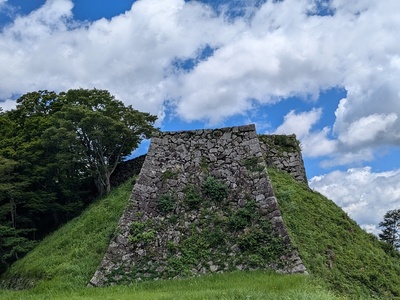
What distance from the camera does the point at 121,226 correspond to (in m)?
15.3

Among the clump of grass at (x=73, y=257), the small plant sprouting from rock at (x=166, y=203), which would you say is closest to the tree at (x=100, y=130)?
the clump of grass at (x=73, y=257)

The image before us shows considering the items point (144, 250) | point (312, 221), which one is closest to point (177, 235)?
point (144, 250)

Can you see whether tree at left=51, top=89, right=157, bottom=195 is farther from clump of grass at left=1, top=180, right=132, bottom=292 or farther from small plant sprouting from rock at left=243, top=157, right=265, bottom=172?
small plant sprouting from rock at left=243, top=157, right=265, bottom=172

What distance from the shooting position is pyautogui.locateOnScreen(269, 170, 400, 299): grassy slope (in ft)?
42.3

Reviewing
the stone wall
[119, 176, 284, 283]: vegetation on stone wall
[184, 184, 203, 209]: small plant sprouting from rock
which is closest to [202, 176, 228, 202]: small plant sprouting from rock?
[119, 176, 284, 283]: vegetation on stone wall

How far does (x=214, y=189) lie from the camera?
15.9m

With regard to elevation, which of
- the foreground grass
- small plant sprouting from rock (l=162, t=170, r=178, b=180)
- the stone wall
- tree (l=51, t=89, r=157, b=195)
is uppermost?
tree (l=51, t=89, r=157, b=195)

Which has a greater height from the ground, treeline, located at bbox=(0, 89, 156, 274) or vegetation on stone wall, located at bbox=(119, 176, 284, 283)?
treeline, located at bbox=(0, 89, 156, 274)

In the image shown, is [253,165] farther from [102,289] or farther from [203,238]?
[102,289]

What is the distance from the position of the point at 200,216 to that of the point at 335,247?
482cm

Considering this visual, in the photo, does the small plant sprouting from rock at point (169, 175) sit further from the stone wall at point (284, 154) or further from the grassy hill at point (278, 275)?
the stone wall at point (284, 154)

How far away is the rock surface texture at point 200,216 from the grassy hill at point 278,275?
62 centimetres

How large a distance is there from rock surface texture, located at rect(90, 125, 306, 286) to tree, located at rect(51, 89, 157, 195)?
6.77 metres

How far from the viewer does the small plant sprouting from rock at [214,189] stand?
1573cm
